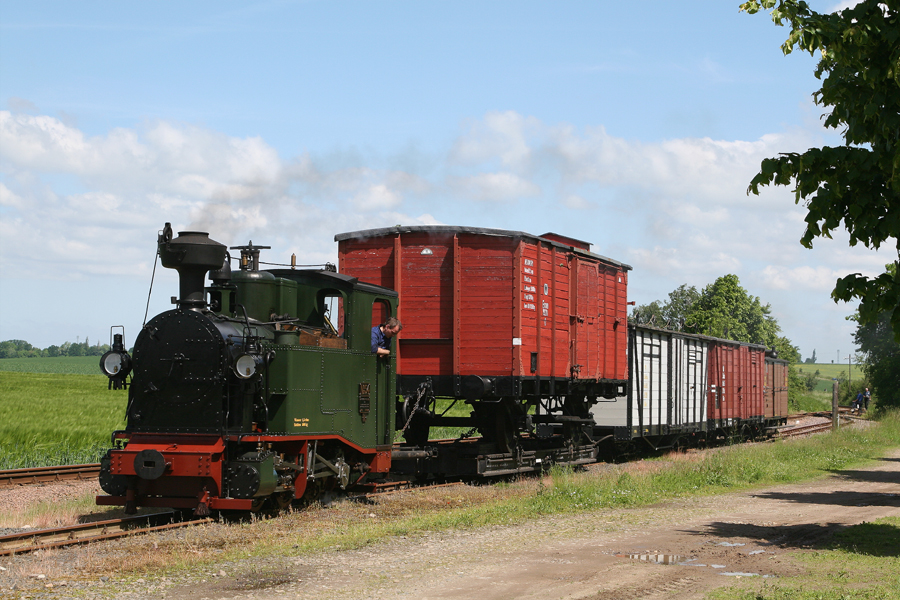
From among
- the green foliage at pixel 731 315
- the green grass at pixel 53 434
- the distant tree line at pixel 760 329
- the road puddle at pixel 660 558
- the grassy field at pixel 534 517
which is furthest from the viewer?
the green foliage at pixel 731 315

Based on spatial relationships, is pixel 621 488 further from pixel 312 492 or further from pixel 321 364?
pixel 321 364

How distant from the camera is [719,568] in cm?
840

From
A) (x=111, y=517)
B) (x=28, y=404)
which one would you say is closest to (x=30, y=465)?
(x=111, y=517)

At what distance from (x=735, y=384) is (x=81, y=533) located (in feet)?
77.2

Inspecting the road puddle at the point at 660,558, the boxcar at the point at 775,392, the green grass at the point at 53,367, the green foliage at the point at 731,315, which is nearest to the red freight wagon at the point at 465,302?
the road puddle at the point at 660,558

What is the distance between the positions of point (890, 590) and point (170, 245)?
8.64m

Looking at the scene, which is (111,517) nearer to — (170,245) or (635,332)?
(170,245)

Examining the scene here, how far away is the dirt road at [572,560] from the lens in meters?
7.43

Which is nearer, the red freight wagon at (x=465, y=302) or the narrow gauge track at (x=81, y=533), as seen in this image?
the narrow gauge track at (x=81, y=533)

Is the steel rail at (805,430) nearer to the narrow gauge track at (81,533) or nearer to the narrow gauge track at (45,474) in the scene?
the narrow gauge track at (45,474)

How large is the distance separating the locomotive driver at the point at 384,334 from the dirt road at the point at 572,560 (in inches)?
140

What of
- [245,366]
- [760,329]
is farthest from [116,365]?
[760,329]

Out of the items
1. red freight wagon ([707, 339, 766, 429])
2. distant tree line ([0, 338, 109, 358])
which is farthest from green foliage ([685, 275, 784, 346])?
distant tree line ([0, 338, 109, 358])

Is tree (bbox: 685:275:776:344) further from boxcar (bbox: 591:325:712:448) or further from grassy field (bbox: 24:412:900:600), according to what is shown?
grassy field (bbox: 24:412:900:600)
